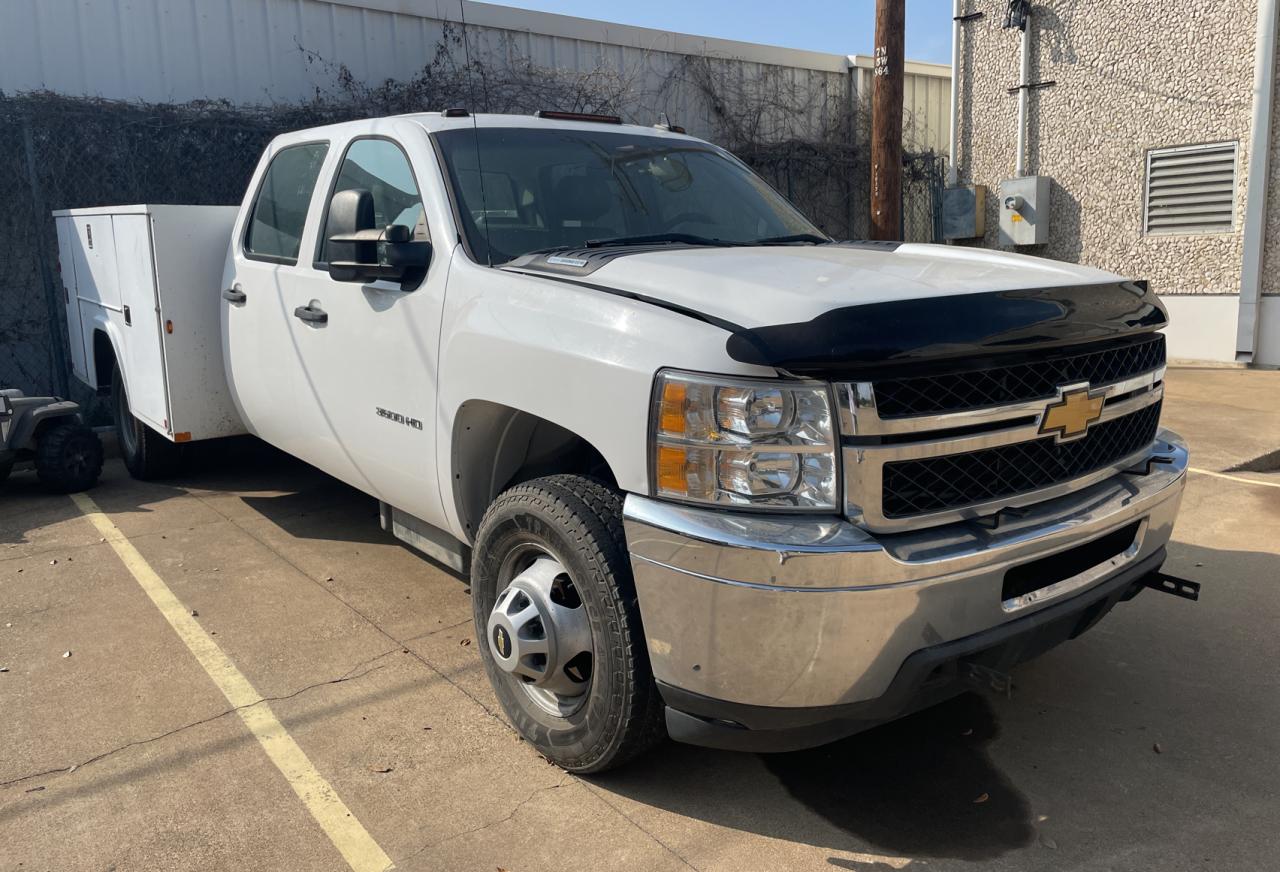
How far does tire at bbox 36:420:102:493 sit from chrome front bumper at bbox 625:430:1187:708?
5198 millimetres

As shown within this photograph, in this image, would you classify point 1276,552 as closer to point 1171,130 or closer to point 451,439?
point 451,439

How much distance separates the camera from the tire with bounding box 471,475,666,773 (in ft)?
8.96

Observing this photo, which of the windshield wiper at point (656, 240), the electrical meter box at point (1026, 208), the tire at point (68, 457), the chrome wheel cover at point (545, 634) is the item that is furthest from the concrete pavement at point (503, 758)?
the electrical meter box at point (1026, 208)

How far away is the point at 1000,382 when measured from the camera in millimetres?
2641

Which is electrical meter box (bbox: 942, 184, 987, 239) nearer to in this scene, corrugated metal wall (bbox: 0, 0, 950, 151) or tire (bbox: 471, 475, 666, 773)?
corrugated metal wall (bbox: 0, 0, 950, 151)

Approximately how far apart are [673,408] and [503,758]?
1433mm

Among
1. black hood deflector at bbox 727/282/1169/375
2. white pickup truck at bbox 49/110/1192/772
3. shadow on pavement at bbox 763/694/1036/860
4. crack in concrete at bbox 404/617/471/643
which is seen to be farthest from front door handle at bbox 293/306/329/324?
shadow on pavement at bbox 763/694/1036/860

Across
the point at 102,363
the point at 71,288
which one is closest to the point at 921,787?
the point at 102,363

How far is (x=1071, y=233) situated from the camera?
475 inches

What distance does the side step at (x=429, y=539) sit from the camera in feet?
13.0

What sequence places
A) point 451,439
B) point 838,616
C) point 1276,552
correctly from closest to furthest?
point 838,616
point 451,439
point 1276,552

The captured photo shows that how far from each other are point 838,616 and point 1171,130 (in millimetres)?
10801

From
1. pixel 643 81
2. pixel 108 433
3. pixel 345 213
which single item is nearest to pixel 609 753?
pixel 345 213

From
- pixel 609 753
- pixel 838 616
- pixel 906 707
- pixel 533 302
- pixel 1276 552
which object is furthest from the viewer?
pixel 1276 552
